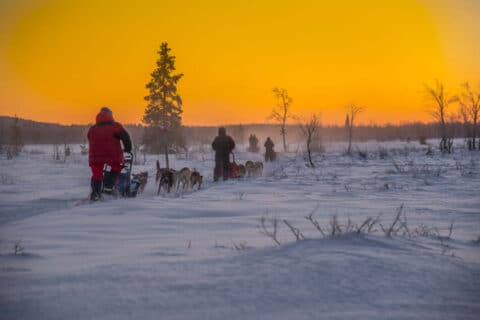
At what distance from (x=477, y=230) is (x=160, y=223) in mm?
3703

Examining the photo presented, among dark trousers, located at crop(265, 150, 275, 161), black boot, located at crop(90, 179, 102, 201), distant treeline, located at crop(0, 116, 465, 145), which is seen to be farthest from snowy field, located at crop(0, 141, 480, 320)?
distant treeline, located at crop(0, 116, 465, 145)

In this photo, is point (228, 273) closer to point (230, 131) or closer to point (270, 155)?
point (270, 155)

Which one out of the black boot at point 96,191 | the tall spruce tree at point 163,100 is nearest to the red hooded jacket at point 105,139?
the black boot at point 96,191

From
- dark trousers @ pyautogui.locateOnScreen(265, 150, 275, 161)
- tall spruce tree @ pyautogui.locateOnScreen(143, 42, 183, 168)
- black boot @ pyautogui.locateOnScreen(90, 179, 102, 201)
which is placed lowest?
black boot @ pyautogui.locateOnScreen(90, 179, 102, 201)

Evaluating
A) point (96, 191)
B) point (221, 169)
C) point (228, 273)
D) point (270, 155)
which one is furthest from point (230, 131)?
point (228, 273)

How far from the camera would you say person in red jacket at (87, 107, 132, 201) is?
26.0ft

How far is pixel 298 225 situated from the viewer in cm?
480

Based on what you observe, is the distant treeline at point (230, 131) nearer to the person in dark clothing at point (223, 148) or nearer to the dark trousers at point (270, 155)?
the dark trousers at point (270, 155)

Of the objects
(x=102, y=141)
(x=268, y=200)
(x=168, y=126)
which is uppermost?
(x=168, y=126)

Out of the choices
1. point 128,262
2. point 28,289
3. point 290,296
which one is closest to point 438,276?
point 290,296

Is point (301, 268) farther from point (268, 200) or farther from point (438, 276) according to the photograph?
point (268, 200)

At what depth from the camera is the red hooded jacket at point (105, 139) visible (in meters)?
7.91

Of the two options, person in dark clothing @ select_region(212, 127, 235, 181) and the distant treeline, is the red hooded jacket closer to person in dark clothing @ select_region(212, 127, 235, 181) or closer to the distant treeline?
person in dark clothing @ select_region(212, 127, 235, 181)

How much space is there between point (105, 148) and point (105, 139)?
18cm
